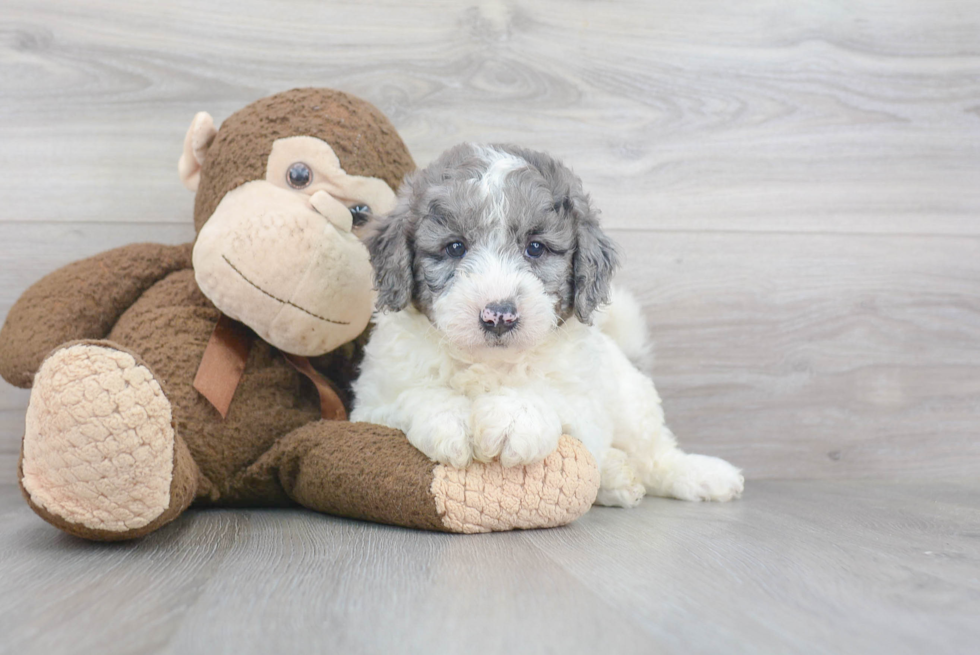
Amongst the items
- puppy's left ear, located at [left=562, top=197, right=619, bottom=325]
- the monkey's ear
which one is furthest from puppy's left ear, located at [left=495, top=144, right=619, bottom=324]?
the monkey's ear

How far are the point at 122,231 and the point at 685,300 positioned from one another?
5.72ft

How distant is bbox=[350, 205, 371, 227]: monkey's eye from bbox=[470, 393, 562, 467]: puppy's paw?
0.61 metres

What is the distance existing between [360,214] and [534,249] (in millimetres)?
479

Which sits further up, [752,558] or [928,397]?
[752,558]

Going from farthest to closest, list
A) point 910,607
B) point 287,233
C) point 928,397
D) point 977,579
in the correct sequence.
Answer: point 928,397
point 287,233
point 977,579
point 910,607

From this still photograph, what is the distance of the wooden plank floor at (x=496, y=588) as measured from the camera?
0.97m

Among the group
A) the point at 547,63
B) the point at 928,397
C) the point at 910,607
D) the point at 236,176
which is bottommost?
the point at 928,397

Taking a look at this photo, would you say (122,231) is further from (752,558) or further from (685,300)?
(752,558)

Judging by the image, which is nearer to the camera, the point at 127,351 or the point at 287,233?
the point at 127,351

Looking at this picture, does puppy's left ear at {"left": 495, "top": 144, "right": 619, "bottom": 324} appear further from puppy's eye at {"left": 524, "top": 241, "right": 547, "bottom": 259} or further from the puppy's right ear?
the puppy's right ear

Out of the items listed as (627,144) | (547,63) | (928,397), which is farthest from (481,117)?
(928,397)

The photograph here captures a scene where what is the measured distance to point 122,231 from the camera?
2289 mm

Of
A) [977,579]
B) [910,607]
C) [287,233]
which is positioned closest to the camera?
A: [910,607]

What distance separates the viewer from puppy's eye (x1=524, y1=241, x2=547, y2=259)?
1.63 m
